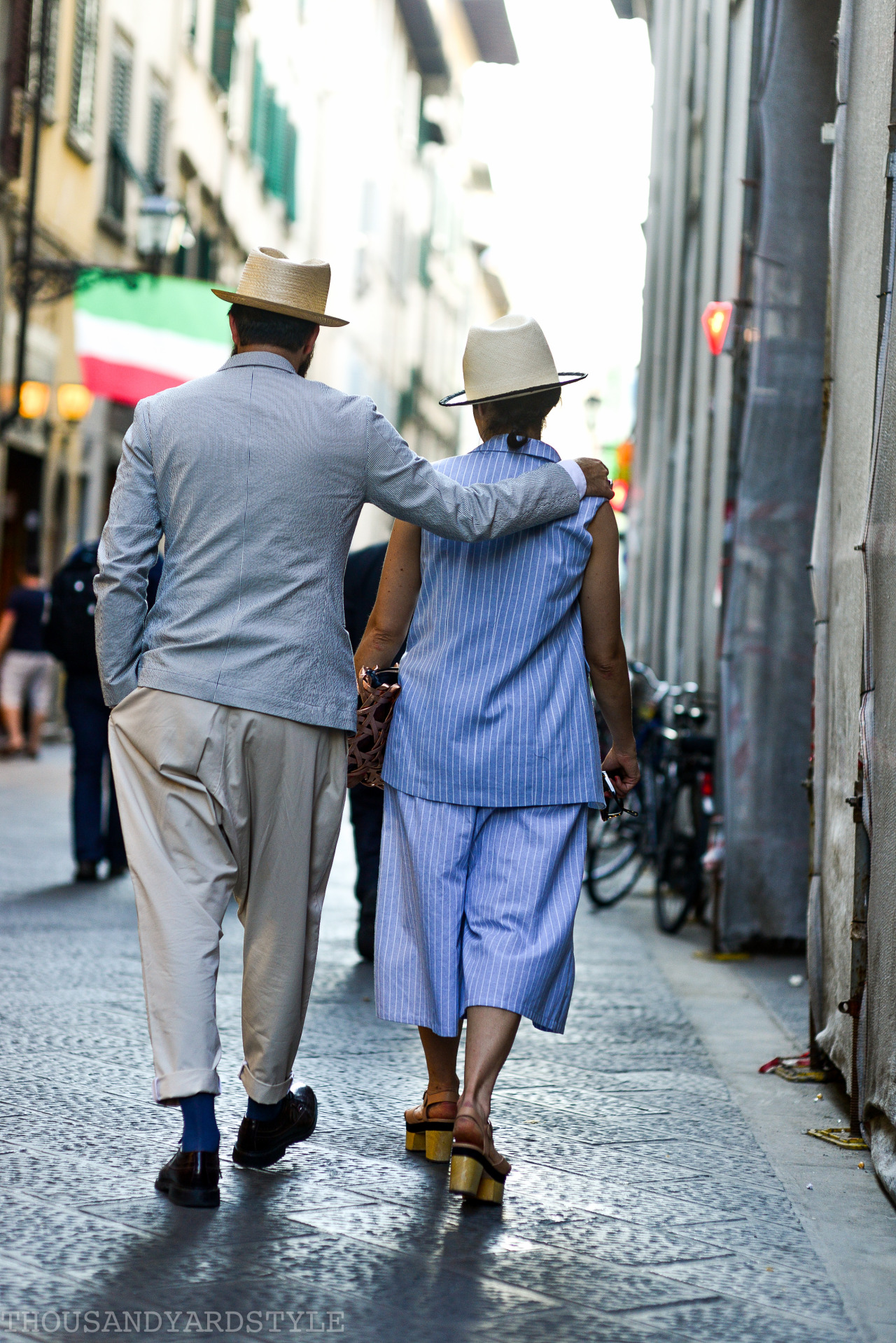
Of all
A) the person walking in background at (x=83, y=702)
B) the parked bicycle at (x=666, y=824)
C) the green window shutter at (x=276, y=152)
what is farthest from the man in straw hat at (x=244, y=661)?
the green window shutter at (x=276, y=152)

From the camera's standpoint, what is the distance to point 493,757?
4113 mm

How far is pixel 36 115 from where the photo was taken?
19266 millimetres

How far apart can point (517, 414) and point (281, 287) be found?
637 millimetres

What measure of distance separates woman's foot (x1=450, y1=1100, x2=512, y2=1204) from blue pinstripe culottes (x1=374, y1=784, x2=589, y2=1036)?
27 cm

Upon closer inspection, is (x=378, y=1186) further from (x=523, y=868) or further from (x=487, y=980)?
(x=523, y=868)

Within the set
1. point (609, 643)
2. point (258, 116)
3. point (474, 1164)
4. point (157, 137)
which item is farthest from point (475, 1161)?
point (258, 116)

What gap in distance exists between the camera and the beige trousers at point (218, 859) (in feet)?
12.5

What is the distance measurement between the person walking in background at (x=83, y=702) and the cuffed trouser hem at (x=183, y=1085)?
226 inches

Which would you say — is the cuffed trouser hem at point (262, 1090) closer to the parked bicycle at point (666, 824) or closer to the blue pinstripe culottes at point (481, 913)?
the blue pinstripe culottes at point (481, 913)

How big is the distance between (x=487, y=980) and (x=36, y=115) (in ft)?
56.1

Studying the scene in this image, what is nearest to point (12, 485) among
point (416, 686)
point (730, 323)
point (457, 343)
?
point (730, 323)

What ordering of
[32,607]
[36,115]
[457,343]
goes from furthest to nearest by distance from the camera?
[457,343], [36,115], [32,607]

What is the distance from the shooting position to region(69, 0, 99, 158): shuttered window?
22125 millimetres

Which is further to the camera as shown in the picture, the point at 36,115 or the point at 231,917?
the point at 36,115
